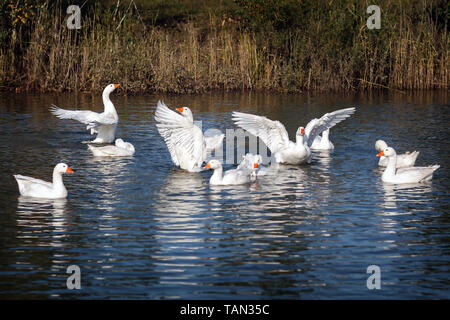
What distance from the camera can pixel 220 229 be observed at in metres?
9.98

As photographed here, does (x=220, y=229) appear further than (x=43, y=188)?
No

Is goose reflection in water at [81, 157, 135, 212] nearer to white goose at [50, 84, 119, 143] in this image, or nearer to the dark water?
the dark water

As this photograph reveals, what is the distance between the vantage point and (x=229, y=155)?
16.2 metres

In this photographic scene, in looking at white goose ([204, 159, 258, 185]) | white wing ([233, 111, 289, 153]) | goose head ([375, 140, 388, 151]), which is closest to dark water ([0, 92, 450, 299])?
white goose ([204, 159, 258, 185])

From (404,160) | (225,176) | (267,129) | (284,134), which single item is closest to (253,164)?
(225,176)

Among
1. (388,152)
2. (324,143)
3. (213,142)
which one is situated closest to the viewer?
(388,152)

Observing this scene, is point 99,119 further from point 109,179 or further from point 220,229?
point 220,229

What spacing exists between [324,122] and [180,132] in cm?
323

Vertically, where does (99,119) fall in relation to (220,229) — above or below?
above

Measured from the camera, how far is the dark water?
7910 millimetres

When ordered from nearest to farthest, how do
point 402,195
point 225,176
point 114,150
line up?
point 402,195
point 225,176
point 114,150

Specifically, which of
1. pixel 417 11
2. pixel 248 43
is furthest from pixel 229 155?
pixel 417 11

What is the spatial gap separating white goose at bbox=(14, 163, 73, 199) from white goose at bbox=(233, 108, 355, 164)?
4.43 meters

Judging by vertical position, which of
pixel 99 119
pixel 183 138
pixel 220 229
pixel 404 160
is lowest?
pixel 220 229
